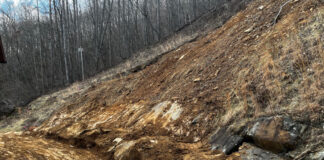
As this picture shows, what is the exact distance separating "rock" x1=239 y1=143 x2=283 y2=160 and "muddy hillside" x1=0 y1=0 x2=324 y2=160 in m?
0.01

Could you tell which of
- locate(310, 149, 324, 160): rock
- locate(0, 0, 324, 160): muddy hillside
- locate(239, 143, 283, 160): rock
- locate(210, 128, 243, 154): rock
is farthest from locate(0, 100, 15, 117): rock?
locate(310, 149, 324, 160): rock

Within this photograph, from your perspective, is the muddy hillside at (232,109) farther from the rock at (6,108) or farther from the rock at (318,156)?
the rock at (6,108)

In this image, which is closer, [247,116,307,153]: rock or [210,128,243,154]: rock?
[247,116,307,153]: rock

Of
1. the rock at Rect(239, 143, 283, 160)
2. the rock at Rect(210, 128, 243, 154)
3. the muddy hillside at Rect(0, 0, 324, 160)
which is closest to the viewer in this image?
the rock at Rect(239, 143, 283, 160)

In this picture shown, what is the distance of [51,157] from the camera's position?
3.49 metres

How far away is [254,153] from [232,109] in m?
1.17

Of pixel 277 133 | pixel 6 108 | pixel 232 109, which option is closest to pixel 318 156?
pixel 277 133

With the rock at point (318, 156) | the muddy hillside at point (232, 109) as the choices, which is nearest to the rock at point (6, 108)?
the muddy hillside at point (232, 109)

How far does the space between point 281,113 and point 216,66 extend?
2.77m

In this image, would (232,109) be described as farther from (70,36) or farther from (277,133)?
(70,36)

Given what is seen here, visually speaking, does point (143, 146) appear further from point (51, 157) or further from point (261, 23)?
point (261, 23)

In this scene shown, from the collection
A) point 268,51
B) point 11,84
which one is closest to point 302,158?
point 268,51

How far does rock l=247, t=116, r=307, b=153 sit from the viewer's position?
290 cm

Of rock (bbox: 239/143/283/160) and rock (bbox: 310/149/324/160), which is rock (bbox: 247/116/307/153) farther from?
rock (bbox: 310/149/324/160)
